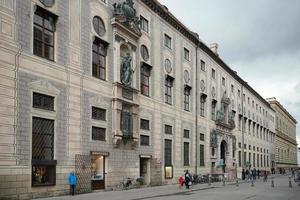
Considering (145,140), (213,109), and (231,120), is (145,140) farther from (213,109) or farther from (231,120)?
(231,120)

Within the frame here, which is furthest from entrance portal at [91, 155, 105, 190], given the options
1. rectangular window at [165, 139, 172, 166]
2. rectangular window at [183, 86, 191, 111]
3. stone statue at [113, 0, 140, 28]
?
rectangular window at [183, 86, 191, 111]

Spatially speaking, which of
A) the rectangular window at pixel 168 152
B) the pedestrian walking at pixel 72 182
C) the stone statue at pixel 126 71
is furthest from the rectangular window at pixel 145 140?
the pedestrian walking at pixel 72 182

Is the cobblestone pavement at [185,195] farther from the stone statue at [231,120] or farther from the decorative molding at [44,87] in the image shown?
the stone statue at [231,120]

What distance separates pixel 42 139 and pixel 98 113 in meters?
6.35

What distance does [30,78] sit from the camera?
80.4ft

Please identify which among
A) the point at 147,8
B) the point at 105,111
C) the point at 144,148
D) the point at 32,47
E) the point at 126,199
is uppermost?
the point at 147,8

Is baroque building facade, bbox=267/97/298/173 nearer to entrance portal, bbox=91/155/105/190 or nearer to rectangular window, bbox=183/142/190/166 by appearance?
rectangular window, bbox=183/142/190/166

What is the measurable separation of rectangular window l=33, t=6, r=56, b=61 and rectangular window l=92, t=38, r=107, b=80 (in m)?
4.77

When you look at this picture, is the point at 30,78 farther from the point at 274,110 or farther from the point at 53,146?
the point at 274,110

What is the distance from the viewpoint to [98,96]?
31062 millimetres

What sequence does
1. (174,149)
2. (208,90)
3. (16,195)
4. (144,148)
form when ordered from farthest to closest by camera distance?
(208,90) < (174,149) < (144,148) < (16,195)

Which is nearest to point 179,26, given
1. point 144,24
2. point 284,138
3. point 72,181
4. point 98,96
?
point 144,24

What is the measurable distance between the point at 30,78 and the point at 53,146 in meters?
4.18

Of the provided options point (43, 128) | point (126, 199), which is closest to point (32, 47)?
point (43, 128)
